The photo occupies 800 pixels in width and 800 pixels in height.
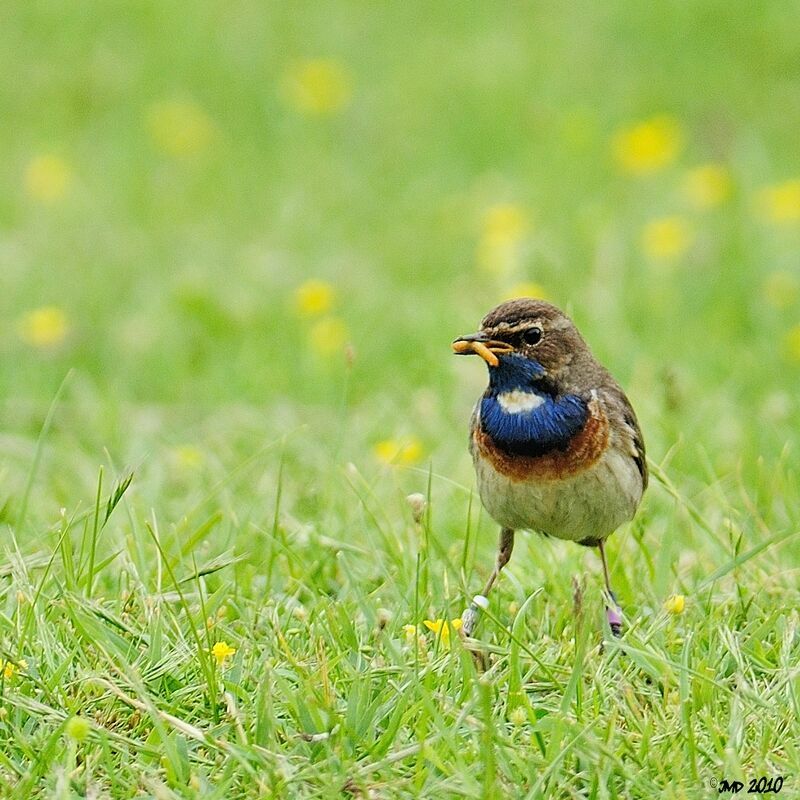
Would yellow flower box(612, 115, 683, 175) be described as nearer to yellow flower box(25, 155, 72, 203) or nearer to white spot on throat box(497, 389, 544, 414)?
yellow flower box(25, 155, 72, 203)

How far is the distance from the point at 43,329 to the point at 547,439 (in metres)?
3.93

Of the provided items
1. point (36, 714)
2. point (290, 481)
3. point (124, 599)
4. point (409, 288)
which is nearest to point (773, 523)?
point (290, 481)

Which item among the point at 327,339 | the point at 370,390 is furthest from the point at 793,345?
the point at 327,339

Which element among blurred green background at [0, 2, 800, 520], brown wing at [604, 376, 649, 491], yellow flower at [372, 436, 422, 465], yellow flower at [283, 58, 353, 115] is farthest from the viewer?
yellow flower at [283, 58, 353, 115]

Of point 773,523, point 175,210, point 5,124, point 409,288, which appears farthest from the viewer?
point 5,124

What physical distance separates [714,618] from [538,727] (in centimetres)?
85

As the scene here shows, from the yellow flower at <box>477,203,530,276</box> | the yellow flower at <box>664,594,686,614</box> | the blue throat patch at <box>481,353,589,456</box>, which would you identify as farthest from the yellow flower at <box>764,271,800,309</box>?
the yellow flower at <box>664,594,686,614</box>

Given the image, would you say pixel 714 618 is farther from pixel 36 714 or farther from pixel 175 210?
pixel 175 210

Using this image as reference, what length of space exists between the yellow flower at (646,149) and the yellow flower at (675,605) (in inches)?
231

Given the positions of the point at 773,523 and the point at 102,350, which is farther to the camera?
the point at 102,350

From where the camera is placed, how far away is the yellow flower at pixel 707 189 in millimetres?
9117

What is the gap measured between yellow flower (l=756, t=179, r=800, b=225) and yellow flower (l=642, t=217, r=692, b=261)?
0.48 metres

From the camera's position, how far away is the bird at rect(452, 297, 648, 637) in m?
4.59

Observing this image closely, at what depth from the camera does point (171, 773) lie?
3.65 metres
